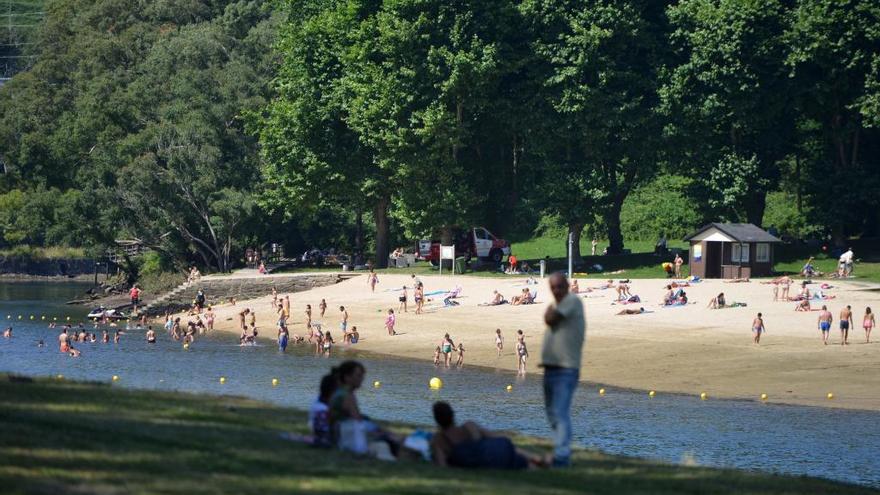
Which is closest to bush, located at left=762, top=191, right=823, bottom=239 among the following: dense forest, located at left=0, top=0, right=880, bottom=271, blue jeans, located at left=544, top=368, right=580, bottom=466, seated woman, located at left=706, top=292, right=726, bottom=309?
dense forest, located at left=0, top=0, right=880, bottom=271

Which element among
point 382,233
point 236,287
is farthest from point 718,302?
point 236,287

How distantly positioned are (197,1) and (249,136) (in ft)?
144

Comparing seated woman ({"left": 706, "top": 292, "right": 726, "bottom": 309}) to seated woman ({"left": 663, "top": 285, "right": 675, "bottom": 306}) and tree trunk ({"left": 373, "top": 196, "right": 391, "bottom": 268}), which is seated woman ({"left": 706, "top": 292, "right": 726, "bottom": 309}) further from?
tree trunk ({"left": 373, "top": 196, "right": 391, "bottom": 268})

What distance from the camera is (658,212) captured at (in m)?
81.6

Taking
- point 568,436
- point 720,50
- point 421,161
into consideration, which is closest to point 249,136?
point 421,161

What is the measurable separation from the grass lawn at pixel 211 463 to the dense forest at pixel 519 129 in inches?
1842

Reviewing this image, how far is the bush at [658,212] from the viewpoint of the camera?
79.4 meters

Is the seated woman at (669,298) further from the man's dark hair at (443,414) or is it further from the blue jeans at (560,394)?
the man's dark hair at (443,414)

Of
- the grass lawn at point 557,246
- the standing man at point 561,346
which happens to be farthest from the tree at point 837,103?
the standing man at point 561,346

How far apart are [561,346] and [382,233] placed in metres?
60.6

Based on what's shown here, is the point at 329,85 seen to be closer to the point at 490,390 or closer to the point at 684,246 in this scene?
the point at 684,246

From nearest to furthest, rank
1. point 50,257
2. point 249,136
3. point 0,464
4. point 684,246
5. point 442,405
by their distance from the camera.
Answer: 1. point 0,464
2. point 442,405
3. point 684,246
4. point 249,136
5. point 50,257

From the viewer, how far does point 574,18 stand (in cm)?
6600

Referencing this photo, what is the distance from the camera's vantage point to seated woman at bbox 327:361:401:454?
16250 millimetres
